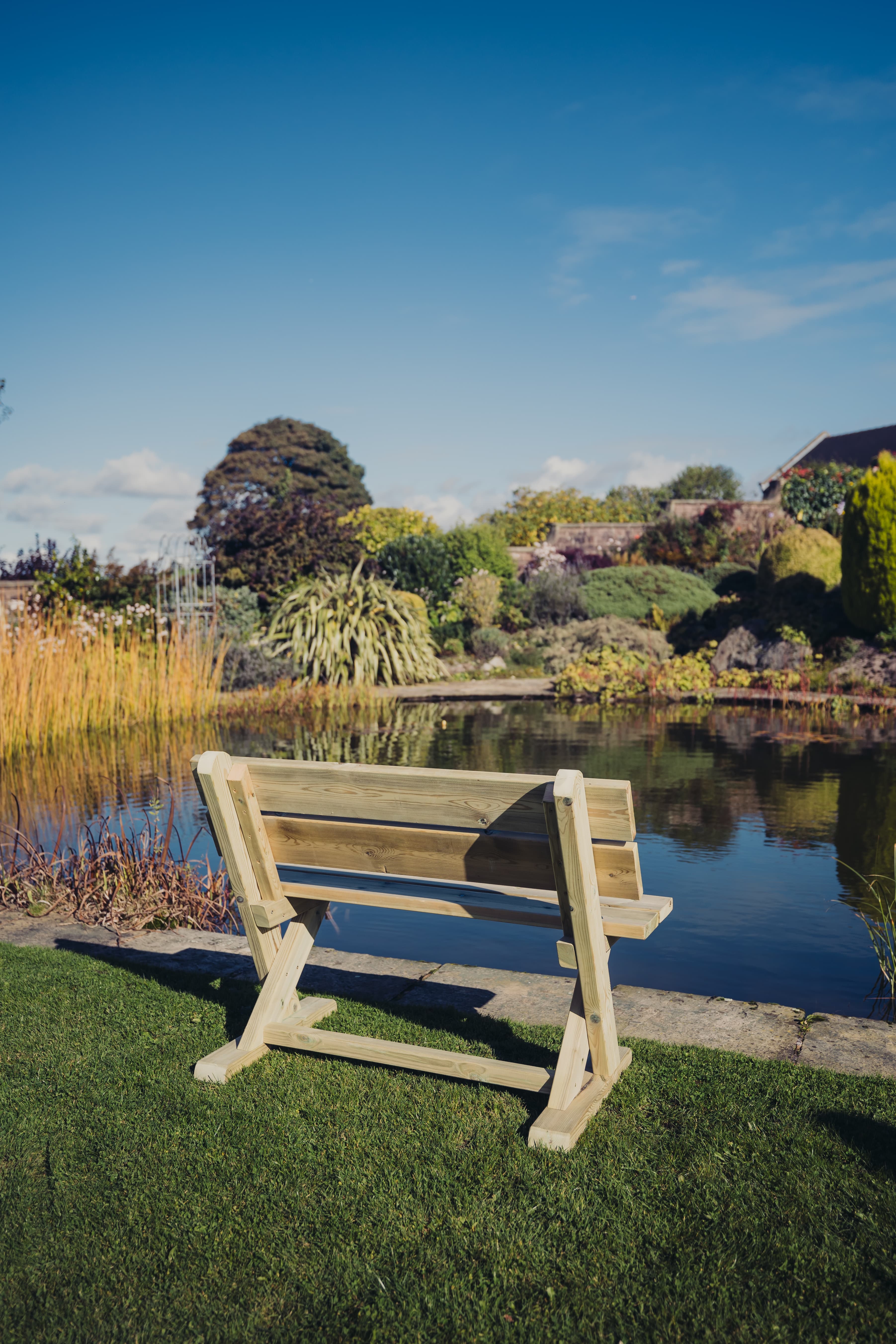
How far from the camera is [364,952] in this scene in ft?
15.0

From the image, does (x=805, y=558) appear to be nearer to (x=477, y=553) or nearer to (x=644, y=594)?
(x=644, y=594)

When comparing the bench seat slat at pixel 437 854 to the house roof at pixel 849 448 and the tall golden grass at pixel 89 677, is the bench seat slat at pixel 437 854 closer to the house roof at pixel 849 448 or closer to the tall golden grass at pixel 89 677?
the tall golden grass at pixel 89 677

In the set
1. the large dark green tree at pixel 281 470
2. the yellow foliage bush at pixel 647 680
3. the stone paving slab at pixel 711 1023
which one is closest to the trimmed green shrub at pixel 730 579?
the yellow foliage bush at pixel 647 680

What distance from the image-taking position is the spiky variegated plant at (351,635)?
1498 cm

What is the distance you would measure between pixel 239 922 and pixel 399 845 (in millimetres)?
2508

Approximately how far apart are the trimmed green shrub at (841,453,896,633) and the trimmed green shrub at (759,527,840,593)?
184 cm

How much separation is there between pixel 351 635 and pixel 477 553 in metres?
6.99

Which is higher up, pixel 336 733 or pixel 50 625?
pixel 50 625

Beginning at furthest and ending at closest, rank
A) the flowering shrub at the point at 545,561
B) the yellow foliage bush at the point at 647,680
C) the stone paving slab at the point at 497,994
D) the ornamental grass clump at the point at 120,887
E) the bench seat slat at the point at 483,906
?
1. the flowering shrub at the point at 545,561
2. the yellow foliage bush at the point at 647,680
3. the ornamental grass clump at the point at 120,887
4. the stone paving slab at the point at 497,994
5. the bench seat slat at the point at 483,906

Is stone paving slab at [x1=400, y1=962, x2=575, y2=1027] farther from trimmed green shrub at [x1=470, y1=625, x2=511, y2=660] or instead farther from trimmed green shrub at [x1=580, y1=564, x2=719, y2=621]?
trimmed green shrub at [x1=580, y1=564, x2=719, y2=621]

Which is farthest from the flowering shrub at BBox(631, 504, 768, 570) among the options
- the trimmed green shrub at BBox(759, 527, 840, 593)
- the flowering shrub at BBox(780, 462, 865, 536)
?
the trimmed green shrub at BBox(759, 527, 840, 593)

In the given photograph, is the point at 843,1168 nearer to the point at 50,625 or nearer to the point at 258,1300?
the point at 258,1300

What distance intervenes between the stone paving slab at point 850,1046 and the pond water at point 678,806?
0.59 meters

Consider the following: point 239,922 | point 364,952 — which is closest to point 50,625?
point 239,922
